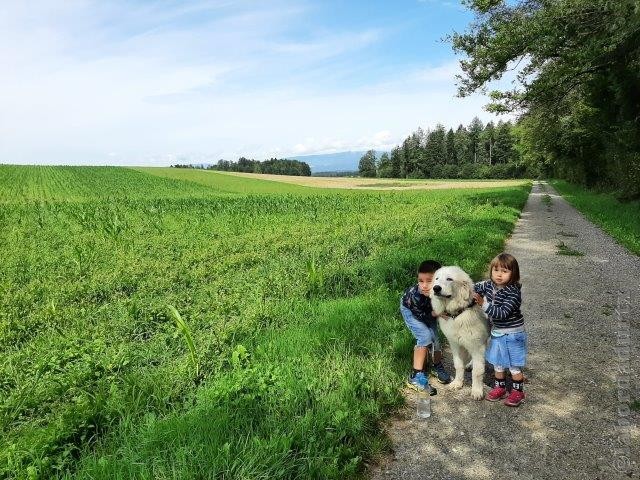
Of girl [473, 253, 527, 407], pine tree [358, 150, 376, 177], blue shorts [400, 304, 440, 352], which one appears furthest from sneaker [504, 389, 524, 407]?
pine tree [358, 150, 376, 177]

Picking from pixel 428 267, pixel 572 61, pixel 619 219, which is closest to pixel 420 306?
pixel 428 267

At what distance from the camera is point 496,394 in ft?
14.5

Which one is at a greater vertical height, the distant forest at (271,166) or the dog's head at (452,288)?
the distant forest at (271,166)

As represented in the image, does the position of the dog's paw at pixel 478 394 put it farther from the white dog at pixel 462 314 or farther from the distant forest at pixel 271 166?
the distant forest at pixel 271 166

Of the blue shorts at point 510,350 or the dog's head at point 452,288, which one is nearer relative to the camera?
the dog's head at point 452,288

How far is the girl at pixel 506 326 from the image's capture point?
4312mm

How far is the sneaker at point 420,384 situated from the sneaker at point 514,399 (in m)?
0.71

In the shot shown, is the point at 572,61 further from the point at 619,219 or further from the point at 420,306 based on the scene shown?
the point at 420,306

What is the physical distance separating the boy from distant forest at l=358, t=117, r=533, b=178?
11207 cm

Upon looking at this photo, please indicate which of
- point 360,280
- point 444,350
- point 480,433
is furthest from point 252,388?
point 360,280

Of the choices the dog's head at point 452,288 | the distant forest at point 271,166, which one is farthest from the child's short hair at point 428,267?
the distant forest at point 271,166

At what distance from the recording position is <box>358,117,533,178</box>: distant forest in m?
115

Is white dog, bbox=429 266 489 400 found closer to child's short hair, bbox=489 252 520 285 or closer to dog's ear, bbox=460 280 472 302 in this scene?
dog's ear, bbox=460 280 472 302

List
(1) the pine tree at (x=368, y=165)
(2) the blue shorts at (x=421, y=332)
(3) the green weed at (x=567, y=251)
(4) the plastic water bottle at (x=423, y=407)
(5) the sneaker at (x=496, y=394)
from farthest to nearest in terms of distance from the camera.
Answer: (1) the pine tree at (x=368, y=165), (3) the green weed at (x=567, y=251), (2) the blue shorts at (x=421, y=332), (5) the sneaker at (x=496, y=394), (4) the plastic water bottle at (x=423, y=407)
